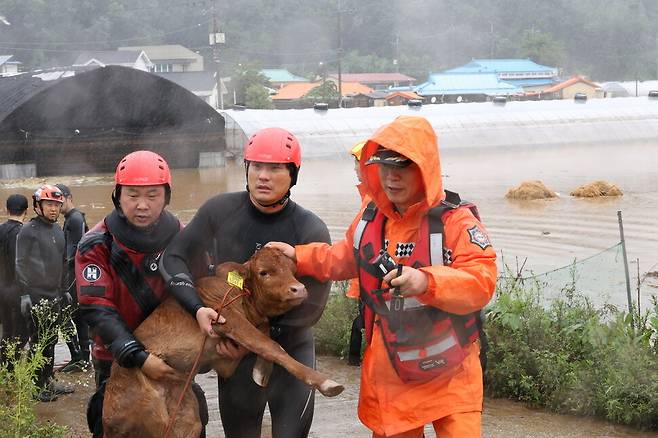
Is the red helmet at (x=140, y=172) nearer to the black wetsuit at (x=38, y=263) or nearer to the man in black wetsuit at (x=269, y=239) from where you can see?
the man in black wetsuit at (x=269, y=239)

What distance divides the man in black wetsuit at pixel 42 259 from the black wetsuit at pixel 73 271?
0.18 metres

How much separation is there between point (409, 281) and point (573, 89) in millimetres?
71636

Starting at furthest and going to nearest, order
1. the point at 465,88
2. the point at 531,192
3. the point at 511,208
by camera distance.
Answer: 1. the point at 465,88
2. the point at 531,192
3. the point at 511,208

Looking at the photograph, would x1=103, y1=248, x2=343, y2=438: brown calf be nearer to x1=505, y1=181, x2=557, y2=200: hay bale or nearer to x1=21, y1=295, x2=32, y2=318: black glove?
x1=21, y1=295, x2=32, y2=318: black glove

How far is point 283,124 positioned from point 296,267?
111ft

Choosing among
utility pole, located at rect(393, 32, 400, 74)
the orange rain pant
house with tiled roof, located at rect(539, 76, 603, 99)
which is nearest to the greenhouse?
house with tiled roof, located at rect(539, 76, 603, 99)

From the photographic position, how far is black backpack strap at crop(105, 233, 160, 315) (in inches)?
172

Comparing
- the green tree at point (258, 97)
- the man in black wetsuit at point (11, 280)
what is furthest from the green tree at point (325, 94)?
the man in black wetsuit at point (11, 280)

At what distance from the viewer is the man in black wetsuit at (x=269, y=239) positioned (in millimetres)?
4375

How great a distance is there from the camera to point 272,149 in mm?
4344

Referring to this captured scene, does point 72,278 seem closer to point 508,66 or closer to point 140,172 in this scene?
point 140,172

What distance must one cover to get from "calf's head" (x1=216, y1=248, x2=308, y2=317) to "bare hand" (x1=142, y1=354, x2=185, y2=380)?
17.9 inches

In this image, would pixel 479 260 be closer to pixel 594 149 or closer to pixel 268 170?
pixel 268 170

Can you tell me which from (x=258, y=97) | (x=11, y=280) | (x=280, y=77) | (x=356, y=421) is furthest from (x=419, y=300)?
(x=280, y=77)
